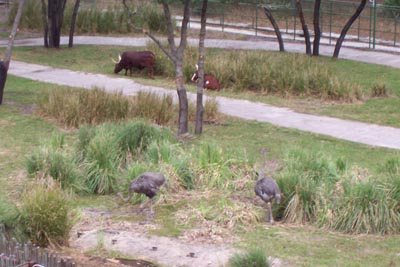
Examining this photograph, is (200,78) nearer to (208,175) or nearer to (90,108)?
(90,108)

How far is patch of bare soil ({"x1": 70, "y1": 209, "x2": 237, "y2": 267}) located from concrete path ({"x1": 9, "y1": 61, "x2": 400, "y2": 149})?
5.91 meters

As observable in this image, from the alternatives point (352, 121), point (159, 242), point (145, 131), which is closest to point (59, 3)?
point (352, 121)

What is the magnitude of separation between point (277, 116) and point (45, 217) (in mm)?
9082

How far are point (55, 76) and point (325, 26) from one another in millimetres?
14551

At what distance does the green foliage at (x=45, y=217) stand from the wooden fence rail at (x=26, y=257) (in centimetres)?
102

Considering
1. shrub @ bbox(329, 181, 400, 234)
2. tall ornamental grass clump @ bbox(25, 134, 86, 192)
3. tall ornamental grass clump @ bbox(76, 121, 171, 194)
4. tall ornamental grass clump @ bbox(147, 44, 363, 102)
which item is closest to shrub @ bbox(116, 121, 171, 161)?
tall ornamental grass clump @ bbox(76, 121, 171, 194)

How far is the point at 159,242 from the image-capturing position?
9.41 m

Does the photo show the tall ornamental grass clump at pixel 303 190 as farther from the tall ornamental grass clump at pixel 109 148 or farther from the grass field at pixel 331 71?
the grass field at pixel 331 71

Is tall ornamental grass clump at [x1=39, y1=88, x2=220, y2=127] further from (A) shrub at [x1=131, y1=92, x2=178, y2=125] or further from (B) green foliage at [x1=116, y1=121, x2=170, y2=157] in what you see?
(B) green foliage at [x1=116, y1=121, x2=170, y2=157]

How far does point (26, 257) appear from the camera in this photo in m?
7.45

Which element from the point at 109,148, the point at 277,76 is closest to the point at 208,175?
the point at 109,148

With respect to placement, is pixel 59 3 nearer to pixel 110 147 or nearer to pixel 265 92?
pixel 265 92

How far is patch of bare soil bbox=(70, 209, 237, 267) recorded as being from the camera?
873 cm

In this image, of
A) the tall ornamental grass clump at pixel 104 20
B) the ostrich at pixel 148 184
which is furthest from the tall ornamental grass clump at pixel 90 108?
the tall ornamental grass clump at pixel 104 20
